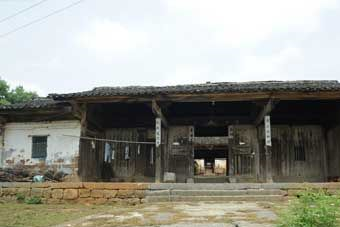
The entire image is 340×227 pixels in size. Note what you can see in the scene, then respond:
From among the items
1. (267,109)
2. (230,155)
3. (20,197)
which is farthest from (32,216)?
(230,155)

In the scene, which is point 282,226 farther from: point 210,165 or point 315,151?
point 210,165

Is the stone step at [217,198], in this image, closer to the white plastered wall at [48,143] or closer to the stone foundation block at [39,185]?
the stone foundation block at [39,185]

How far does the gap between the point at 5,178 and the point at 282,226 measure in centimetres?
1003

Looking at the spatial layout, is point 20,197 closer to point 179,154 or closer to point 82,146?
point 82,146

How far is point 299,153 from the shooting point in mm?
15078

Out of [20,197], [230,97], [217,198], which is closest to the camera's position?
[217,198]

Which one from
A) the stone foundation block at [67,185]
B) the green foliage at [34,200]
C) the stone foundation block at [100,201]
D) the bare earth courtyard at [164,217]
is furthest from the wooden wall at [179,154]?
the bare earth courtyard at [164,217]

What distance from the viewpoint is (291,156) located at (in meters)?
15.1

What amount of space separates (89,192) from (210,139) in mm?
6017

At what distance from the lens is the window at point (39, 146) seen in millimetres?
14616

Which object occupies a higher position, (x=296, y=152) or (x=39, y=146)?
(x=39, y=146)

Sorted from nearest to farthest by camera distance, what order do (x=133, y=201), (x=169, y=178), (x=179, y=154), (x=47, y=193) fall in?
(x=133, y=201), (x=47, y=193), (x=169, y=178), (x=179, y=154)

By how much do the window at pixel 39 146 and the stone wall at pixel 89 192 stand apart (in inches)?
138

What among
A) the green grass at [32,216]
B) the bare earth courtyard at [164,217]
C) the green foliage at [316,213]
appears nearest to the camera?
the green foliage at [316,213]
